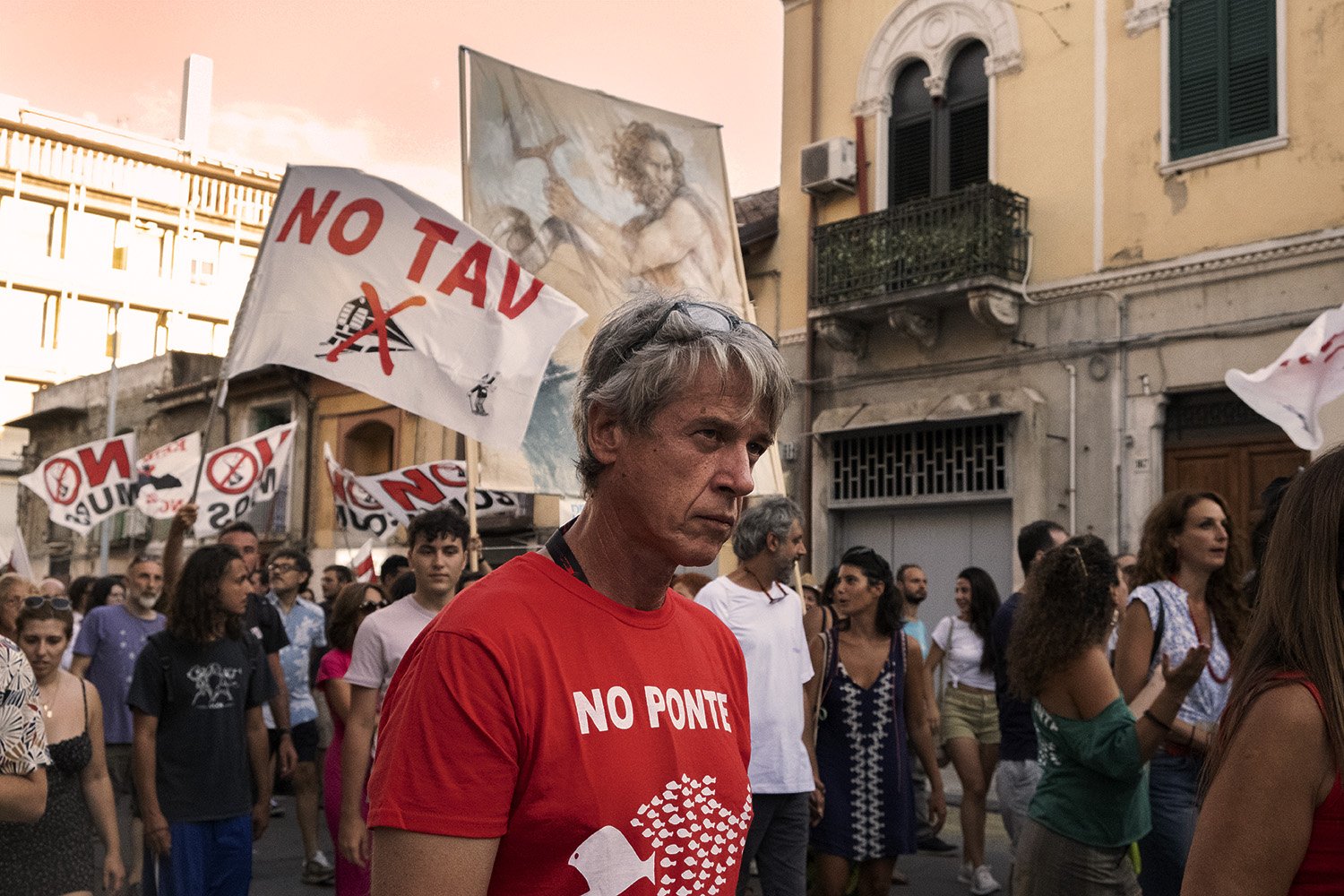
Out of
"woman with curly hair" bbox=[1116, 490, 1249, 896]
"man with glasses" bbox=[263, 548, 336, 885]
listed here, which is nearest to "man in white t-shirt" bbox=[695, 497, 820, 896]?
"woman with curly hair" bbox=[1116, 490, 1249, 896]

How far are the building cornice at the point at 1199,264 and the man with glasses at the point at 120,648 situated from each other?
34.6 feet

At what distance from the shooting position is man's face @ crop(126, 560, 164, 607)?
7.85 meters

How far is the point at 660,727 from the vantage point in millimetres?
1946

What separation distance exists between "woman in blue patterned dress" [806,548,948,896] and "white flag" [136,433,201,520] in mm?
11292

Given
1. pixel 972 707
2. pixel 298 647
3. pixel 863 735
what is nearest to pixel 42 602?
pixel 863 735

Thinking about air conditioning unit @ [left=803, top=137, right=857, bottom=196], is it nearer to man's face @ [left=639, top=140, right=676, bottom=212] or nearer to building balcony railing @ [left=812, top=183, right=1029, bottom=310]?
building balcony railing @ [left=812, top=183, right=1029, bottom=310]

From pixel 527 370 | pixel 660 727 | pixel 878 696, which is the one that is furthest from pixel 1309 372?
pixel 660 727

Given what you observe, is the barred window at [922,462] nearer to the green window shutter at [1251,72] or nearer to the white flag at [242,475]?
the green window shutter at [1251,72]

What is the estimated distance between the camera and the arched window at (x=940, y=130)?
16312mm

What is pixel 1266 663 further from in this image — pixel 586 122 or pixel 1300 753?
Answer: pixel 586 122

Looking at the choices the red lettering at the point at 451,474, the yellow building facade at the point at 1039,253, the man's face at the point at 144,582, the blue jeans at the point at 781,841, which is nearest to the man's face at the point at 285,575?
the man's face at the point at 144,582

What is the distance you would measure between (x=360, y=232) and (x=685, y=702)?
5833 mm

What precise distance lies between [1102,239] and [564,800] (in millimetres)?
14245

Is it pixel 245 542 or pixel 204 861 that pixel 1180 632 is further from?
pixel 245 542
